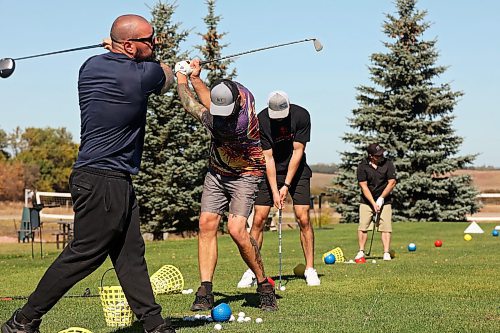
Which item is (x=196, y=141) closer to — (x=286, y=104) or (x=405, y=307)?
(x=286, y=104)

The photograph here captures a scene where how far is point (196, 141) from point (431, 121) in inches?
443

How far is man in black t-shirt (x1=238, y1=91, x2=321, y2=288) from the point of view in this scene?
9.21m

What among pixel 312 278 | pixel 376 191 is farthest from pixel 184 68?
pixel 376 191

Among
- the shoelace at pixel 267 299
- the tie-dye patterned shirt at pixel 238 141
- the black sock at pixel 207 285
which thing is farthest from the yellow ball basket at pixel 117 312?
the tie-dye patterned shirt at pixel 238 141

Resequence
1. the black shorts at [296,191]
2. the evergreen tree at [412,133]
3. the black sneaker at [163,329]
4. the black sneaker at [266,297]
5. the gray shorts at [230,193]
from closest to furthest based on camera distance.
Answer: the black sneaker at [163,329] → the black sneaker at [266,297] → the gray shorts at [230,193] → the black shorts at [296,191] → the evergreen tree at [412,133]

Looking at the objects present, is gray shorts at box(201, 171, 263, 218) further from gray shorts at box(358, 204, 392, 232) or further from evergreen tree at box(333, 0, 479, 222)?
evergreen tree at box(333, 0, 479, 222)

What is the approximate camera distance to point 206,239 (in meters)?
7.77

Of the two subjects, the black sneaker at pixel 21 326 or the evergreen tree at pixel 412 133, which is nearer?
the black sneaker at pixel 21 326

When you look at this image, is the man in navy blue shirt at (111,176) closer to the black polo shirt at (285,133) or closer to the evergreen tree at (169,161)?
the black polo shirt at (285,133)

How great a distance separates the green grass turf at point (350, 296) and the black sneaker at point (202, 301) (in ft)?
0.30

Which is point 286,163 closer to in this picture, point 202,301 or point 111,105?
point 202,301

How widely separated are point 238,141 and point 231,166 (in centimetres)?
28

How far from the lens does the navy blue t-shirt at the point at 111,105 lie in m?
5.47

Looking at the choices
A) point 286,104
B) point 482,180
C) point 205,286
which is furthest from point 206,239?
point 482,180
